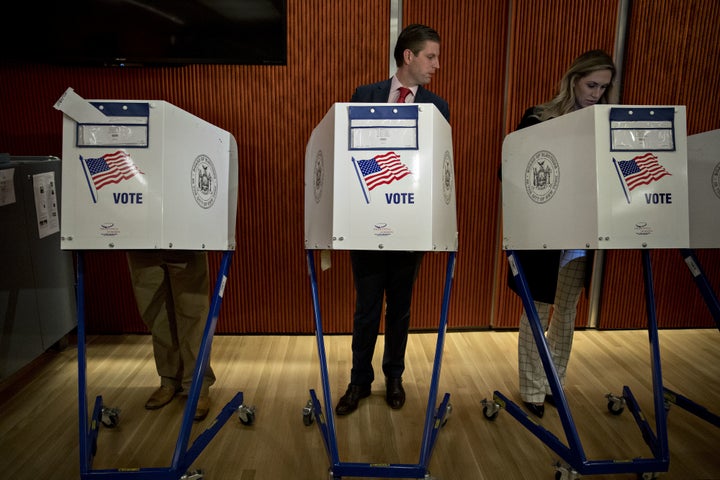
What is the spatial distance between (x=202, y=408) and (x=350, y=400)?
0.68 meters

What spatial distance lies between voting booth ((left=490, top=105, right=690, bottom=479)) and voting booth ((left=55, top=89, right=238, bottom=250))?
130 centimetres

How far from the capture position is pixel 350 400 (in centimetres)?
239

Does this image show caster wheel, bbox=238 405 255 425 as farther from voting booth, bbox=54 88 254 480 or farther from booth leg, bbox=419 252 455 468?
booth leg, bbox=419 252 455 468

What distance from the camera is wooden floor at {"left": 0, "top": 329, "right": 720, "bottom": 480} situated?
1.99 m

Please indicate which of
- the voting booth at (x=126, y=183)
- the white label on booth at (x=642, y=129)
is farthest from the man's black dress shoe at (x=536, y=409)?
the voting booth at (x=126, y=183)

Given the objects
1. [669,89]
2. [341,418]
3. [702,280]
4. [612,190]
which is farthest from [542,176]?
[669,89]

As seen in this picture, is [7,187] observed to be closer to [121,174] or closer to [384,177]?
[121,174]

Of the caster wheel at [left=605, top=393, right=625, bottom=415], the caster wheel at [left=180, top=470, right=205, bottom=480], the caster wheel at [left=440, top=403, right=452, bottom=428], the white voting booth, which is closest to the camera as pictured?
the caster wheel at [left=180, top=470, right=205, bottom=480]

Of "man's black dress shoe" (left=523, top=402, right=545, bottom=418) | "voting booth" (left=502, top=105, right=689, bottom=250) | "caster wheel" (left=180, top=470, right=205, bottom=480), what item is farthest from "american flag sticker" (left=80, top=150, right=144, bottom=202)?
"man's black dress shoe" (left=523, top=402, right=545, bottom=418)

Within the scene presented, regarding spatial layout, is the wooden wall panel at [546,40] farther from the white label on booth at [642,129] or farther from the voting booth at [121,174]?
the voting booth at [121,174]

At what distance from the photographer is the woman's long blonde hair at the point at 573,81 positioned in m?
2.07

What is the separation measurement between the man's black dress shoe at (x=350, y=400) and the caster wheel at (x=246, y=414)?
387mm

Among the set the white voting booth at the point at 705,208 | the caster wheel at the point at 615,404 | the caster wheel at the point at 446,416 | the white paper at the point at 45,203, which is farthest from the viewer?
the white paper at the point at 45,203

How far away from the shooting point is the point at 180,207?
1.73 meters
